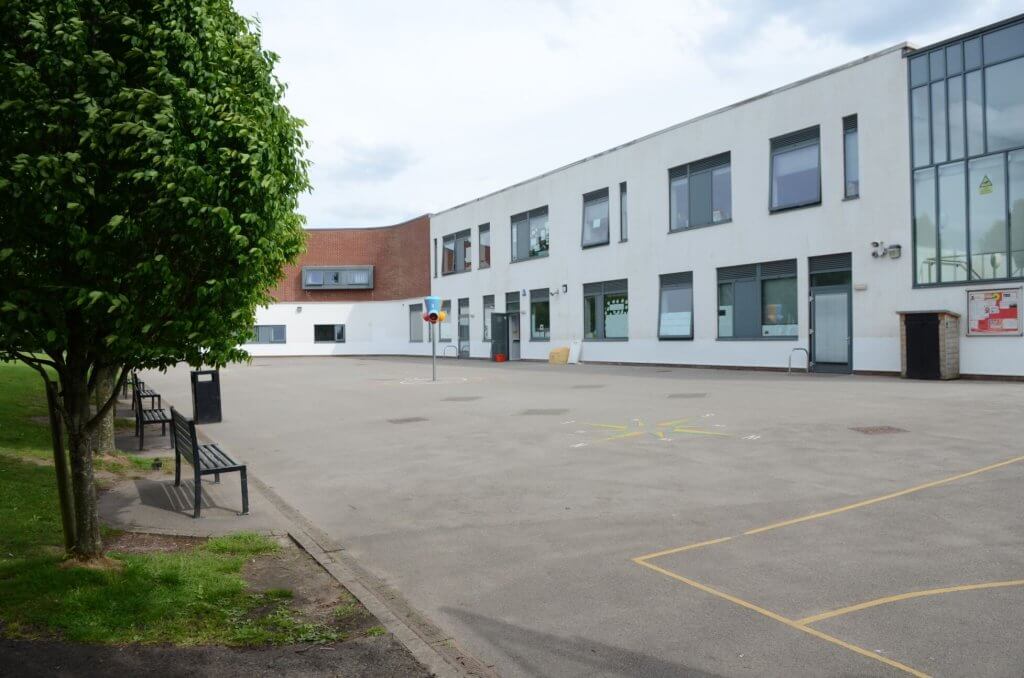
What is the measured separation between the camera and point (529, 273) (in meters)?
40.2

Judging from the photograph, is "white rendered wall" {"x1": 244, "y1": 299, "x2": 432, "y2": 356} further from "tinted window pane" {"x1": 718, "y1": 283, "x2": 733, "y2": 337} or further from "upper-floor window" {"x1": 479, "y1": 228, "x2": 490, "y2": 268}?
"tinted window pane" {"x1": 718, "y1": 283, "x2": 733, "y2": 337}

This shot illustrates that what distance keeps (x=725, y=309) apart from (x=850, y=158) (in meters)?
6.64

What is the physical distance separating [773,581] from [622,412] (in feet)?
32.7

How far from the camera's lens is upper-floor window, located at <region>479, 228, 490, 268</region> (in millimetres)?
44375

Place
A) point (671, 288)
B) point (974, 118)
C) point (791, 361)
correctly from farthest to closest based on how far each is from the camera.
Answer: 1. point (671, 288)
2. point (791, 361)
3. point (974, 118)

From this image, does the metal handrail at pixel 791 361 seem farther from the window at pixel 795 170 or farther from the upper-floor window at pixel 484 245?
the upper-floor window at pixel 484 245

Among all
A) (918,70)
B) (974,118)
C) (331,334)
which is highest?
(918,70)

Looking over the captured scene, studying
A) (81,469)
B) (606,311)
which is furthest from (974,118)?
(81,469)

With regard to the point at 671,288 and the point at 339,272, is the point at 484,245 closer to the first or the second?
the point at 339,272

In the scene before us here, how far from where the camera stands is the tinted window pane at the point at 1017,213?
65.5ft

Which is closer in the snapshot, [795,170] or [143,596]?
[143,596]

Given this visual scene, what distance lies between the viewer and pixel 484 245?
4478cm

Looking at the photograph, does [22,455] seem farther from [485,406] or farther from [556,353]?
[556,353]

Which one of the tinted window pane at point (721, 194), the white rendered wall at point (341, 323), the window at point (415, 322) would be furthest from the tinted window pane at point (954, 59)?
the white rendered wall at point (341, 323)
